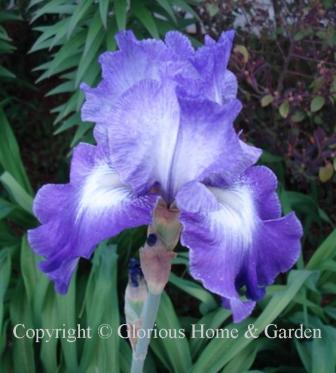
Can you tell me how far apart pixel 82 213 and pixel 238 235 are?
228 mm

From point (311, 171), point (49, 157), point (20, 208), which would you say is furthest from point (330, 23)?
point (49, 157)

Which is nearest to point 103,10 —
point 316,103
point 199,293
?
point 316,103

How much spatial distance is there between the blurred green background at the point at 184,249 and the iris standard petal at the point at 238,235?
2.92ft

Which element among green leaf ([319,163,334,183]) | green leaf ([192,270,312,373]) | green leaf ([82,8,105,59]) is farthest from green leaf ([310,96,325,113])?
green leaf ([82,8,105,59])

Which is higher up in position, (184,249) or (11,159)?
(11,159)

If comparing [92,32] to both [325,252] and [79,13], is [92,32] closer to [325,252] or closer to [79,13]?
[79,13]

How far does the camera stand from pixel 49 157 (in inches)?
129

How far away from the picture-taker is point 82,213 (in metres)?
0.88

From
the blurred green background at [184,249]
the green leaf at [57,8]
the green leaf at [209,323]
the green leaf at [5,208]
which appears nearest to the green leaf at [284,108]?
the blurred green background at [184,249]

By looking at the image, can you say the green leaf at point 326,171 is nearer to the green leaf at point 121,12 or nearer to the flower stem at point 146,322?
the green leaf at point 121,12

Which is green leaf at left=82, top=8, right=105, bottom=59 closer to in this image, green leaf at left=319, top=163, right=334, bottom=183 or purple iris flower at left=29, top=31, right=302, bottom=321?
green leaf at left=319, top=163, right=334, bottom=183

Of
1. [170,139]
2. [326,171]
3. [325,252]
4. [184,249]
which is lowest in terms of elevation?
[184,249]

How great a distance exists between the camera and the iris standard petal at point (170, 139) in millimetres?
845

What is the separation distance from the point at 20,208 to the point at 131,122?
1502mm
